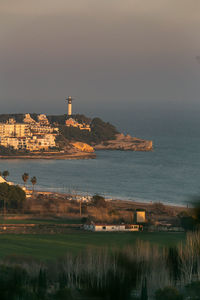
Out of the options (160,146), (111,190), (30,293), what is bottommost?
(30,293)

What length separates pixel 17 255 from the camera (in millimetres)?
8484

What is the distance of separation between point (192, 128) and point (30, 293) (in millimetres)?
57002

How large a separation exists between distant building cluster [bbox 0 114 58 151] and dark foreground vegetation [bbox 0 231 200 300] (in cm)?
3373

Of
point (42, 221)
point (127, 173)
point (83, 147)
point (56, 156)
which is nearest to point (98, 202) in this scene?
point (42, 221)

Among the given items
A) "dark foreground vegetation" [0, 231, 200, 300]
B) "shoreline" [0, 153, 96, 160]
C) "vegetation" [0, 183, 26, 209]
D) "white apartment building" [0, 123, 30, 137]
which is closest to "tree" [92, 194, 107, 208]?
"vegetation" [0, 183, 26, 209]

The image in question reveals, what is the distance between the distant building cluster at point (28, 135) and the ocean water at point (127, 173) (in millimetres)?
3343

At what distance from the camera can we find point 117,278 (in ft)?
19.3

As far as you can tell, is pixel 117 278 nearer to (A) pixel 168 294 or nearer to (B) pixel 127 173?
(A) pixel 168 294

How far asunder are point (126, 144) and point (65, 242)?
33.3 meters

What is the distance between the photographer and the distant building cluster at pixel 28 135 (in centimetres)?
4066

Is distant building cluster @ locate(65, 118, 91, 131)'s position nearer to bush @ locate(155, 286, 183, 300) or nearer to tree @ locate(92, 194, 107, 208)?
tree @ locate(92, 194, 107, 208)

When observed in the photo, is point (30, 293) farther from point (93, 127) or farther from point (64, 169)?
point (93, 127)

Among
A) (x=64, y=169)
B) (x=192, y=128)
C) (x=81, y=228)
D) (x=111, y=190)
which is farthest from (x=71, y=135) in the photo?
(x=81, y=228)

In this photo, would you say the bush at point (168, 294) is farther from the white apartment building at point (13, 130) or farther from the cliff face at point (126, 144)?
the white apartment building at point (13, 130)
